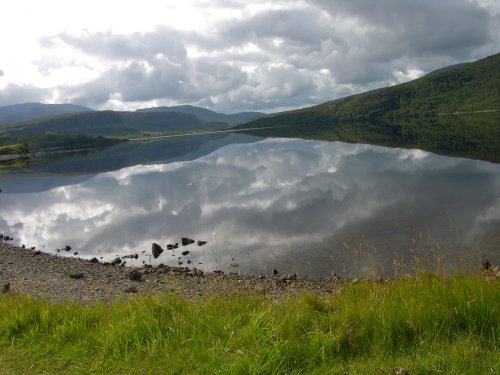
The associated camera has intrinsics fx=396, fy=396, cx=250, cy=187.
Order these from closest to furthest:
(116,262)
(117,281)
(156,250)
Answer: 1. (117,281)
2. (116,262)
3. (156,250)

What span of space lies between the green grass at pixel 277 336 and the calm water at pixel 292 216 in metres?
3.59

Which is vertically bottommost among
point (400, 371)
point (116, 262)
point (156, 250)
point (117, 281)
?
point (116, 262)

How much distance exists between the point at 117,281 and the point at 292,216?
17023 millimetres

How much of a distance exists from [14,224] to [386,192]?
3841 cm

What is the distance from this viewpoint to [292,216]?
32.9 meters

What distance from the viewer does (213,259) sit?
24.7 m

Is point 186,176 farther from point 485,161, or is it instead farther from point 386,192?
point 485,161

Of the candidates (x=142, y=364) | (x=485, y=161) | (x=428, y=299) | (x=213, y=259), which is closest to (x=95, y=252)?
(x=213, y=259)

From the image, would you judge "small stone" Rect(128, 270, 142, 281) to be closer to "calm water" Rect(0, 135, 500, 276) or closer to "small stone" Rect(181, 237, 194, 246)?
"calm water" Rect(0, 135, 500, 276)

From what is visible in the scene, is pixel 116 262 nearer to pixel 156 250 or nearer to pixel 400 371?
pixel 156 250

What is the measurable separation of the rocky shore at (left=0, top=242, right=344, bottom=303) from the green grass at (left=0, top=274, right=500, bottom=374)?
4.87 m

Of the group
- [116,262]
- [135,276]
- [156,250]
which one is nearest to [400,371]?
[135,276]

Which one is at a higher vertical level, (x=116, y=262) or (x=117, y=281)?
(x=117, y=281)

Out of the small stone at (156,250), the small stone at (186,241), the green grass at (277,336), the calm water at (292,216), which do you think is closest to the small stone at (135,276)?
the calm water at (292,216)
